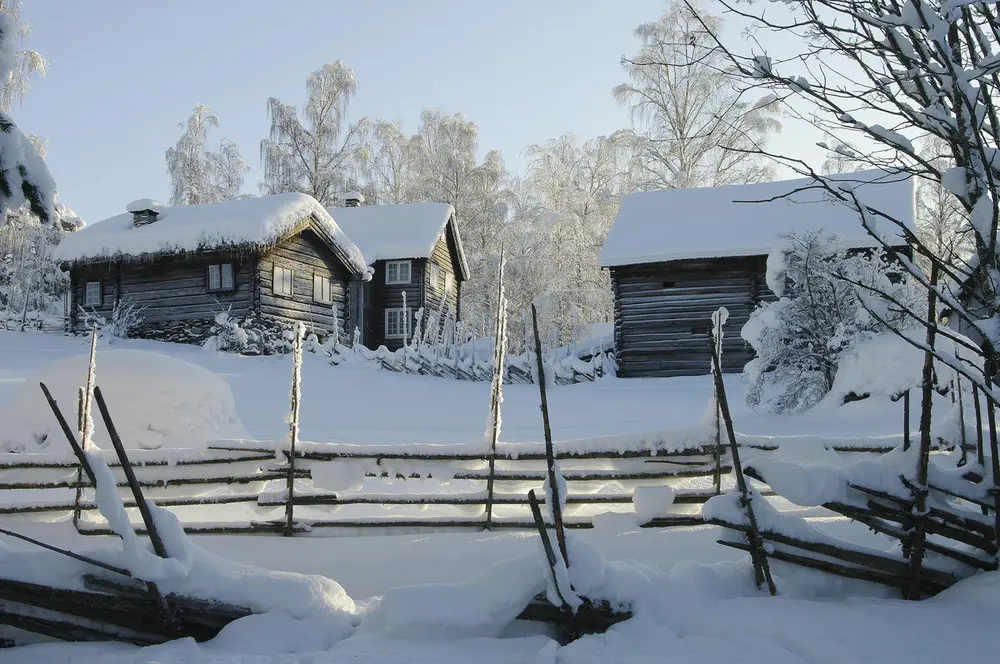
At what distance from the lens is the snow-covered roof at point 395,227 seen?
23.3m

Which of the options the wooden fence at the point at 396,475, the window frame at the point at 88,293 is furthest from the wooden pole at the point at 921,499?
the window frame at the point at 88,293

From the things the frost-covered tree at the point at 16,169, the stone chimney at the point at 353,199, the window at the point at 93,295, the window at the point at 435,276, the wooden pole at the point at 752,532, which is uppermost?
the stone chimney at the point at 353,199

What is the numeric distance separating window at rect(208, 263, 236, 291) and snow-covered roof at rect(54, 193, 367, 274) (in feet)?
3.50

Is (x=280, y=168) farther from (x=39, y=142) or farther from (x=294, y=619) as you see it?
(x=294, y=619)

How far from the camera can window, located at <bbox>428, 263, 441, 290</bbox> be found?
79.5 ft

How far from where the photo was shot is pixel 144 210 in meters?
19.4

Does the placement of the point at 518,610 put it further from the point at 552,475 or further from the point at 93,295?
→ the point at 93,295

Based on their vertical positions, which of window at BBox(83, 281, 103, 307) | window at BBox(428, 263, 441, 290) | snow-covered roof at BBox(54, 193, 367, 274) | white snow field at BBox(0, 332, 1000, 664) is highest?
snow-covered roof at BBox(54, 193, 367, 274)

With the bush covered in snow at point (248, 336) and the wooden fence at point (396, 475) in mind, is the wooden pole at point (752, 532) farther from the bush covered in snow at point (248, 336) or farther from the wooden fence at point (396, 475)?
the bush covered in snow at point (248, 336)

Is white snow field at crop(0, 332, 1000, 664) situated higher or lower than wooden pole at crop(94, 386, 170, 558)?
lower

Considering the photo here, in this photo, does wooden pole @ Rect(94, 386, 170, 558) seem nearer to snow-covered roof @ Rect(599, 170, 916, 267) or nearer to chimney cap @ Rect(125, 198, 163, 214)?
snow-covered roof @ Rect(599, 170, 916, 267)

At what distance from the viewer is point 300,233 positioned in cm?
2019

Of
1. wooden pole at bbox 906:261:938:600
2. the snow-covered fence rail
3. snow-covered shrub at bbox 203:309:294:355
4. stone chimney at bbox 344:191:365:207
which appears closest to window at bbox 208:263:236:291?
snow-covered shrub at bbox 203:309:294:355

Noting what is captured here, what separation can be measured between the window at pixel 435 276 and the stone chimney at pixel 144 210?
8.46 metres
